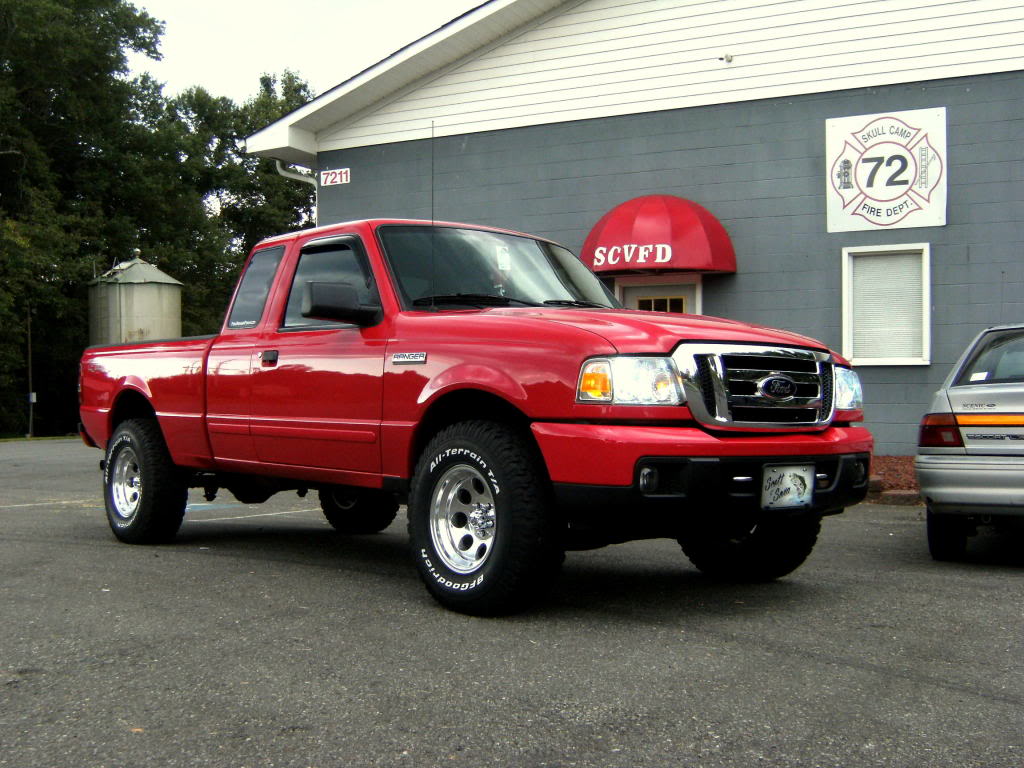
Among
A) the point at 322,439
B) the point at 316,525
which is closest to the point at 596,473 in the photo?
the point at 322,439

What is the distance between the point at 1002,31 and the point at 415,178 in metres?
8.51

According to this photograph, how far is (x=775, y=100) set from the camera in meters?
15.0

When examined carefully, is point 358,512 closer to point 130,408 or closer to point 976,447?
point 130,408

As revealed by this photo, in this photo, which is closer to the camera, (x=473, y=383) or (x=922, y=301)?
(x=473, y=383)

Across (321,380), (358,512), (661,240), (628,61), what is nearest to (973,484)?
(321,380)

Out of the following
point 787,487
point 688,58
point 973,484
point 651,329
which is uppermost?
point 688,58

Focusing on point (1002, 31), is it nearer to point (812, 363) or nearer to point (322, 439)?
point (812, 363)

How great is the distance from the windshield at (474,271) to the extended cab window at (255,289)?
3.37 feet

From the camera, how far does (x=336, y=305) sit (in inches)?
219

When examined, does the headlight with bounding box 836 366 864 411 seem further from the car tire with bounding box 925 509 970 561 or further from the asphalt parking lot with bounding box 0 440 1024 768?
the car tire with bounding box 925 509 970 561

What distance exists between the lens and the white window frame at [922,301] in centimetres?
1405

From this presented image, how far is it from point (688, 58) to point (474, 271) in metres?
10.6

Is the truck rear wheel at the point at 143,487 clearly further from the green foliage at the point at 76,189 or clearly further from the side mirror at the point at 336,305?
the green foliage at the point at 76,189

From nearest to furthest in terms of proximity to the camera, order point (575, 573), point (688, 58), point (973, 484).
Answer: point (575, 573)
point (973, 484)
point (688, 58)
